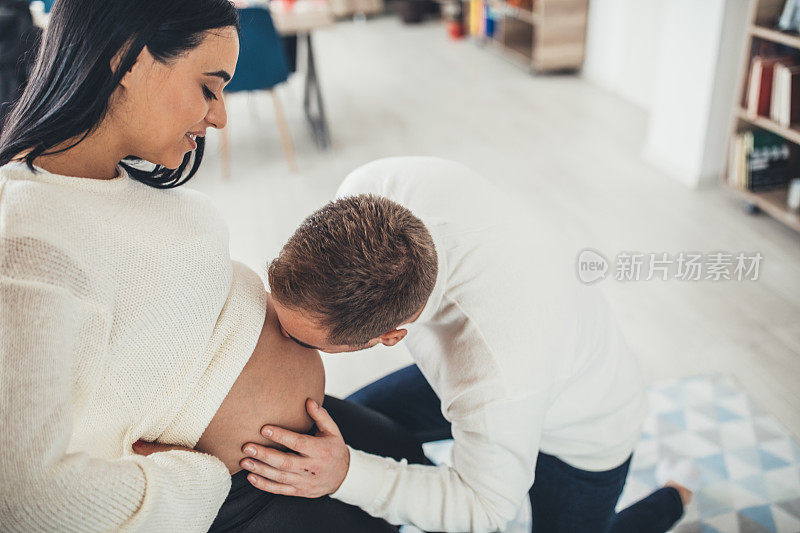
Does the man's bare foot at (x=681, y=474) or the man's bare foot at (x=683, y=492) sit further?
the man's bare foot at (x=681, y=474)

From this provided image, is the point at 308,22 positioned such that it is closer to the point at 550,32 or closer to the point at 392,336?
the point at 550,32


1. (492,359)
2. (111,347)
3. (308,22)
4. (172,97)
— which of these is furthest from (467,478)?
(308,22)

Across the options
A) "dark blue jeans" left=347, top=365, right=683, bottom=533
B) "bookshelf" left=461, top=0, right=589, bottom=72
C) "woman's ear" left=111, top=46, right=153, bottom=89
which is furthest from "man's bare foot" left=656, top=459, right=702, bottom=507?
"bookshelf" left=461, top=0, right=589, bottom=72

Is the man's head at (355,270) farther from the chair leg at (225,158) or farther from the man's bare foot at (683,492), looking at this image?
the chair leg at (225,158)

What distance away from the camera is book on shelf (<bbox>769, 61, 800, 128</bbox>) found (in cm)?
228

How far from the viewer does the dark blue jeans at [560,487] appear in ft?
3.55

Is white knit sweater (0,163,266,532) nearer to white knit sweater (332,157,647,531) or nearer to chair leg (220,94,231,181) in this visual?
white knit sweater (332,157,647,531)

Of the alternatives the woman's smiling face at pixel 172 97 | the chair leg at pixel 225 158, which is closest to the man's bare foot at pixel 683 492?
the woman's smiling face at pixel 172 97

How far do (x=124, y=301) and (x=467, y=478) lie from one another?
1.81 feet

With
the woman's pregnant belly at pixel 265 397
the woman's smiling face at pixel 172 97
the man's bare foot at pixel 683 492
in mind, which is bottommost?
the man's bare foot at pixel 683 492

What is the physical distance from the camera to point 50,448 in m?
0.62

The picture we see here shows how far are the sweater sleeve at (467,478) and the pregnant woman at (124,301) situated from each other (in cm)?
12

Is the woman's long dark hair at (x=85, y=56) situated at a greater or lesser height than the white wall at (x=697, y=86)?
greater

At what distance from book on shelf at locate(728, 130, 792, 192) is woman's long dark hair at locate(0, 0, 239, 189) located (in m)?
2.45
